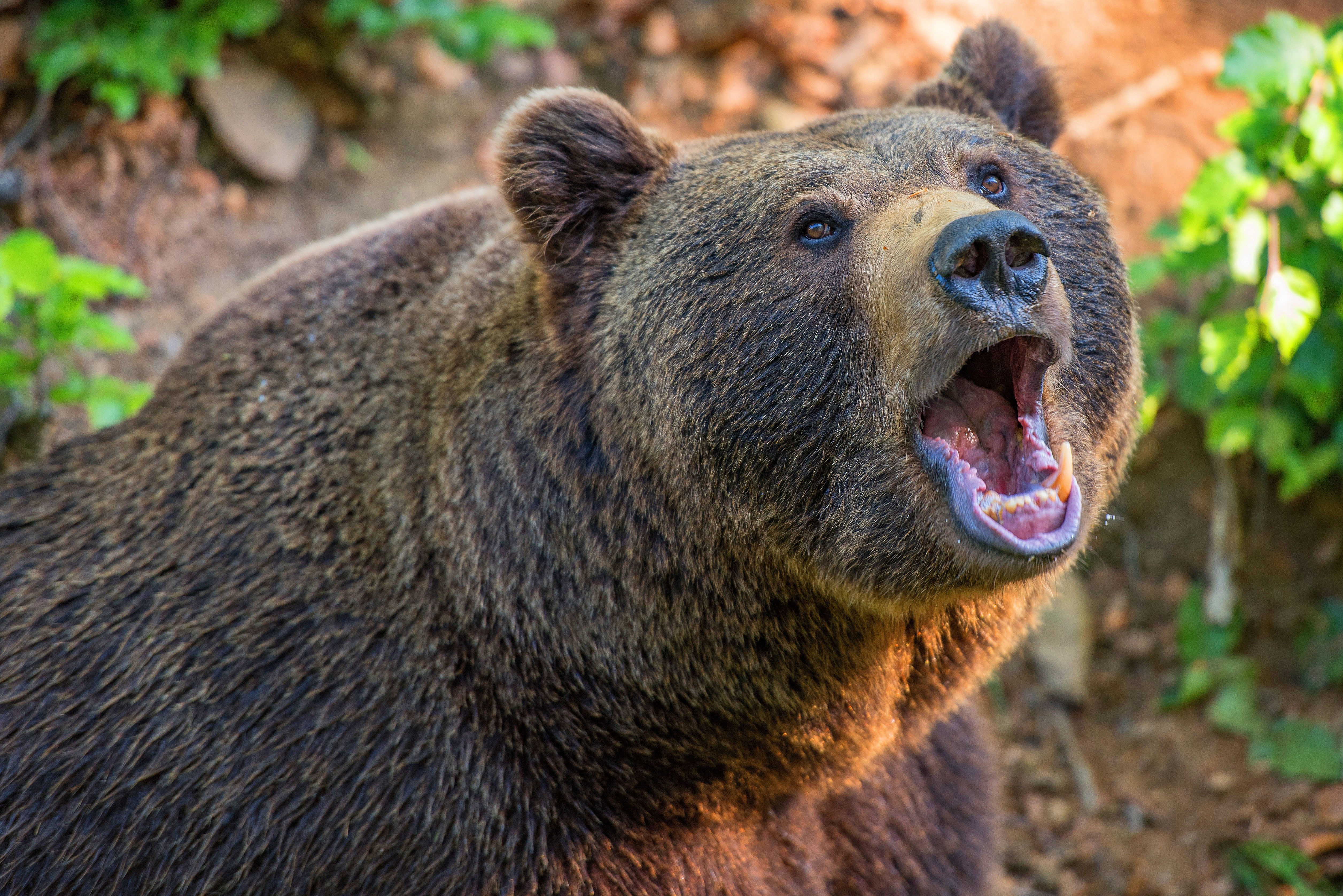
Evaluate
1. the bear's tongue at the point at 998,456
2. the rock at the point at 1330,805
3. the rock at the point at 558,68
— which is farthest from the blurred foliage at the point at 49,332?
the rock at the point at 1330,805

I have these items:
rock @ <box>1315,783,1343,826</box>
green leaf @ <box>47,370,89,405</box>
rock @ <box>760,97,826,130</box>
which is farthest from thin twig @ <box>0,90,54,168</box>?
rock @ <box>1315,783,1343,826</box>

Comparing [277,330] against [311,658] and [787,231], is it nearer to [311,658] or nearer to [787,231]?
[311,658]

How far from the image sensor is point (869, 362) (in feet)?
9.15

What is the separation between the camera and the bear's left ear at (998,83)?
3520mm

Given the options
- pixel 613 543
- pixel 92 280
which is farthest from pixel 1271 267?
pixel 92 280

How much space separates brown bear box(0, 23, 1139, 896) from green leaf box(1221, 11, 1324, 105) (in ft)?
3.99

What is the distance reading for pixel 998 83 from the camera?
355 centimetres

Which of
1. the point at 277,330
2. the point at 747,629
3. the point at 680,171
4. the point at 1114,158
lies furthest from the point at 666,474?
the point at 1114,158

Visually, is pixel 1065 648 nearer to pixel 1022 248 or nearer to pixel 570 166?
pixel 1022 248

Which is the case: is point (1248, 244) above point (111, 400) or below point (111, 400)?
above

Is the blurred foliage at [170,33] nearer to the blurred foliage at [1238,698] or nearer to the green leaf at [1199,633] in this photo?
the green leaf at [1199,633]

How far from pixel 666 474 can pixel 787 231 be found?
69 cm

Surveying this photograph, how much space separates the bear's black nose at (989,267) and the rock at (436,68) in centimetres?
560

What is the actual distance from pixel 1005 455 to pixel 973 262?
0.52 m
